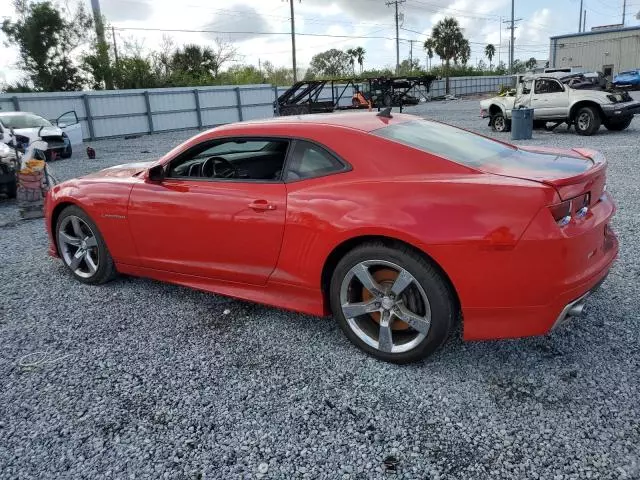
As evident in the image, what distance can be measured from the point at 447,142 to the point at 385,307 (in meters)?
1.15

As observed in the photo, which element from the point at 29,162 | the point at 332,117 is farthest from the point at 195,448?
the point at 29,162

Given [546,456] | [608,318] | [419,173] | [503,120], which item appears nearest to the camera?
[546,456]

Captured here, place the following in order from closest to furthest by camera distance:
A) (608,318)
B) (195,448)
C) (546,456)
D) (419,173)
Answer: (546,456)
(195,448)
(419,173)
(608,318)

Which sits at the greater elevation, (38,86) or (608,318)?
(38,86)

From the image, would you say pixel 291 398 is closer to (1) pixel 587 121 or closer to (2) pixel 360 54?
(1) pixel 587 121

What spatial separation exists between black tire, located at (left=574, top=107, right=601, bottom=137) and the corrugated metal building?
133ft

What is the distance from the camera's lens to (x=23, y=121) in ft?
47.7

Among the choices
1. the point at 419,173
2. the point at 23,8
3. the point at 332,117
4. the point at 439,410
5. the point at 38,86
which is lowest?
the point at 439,410

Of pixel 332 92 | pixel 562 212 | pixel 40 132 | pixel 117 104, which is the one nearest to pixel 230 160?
pixel 562 212

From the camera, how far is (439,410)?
251 centimetres

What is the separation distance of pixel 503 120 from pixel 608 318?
45.8 ft

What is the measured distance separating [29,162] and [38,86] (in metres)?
29.8

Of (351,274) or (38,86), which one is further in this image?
(38,86)

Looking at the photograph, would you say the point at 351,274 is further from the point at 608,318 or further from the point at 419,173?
the point at 608,318
